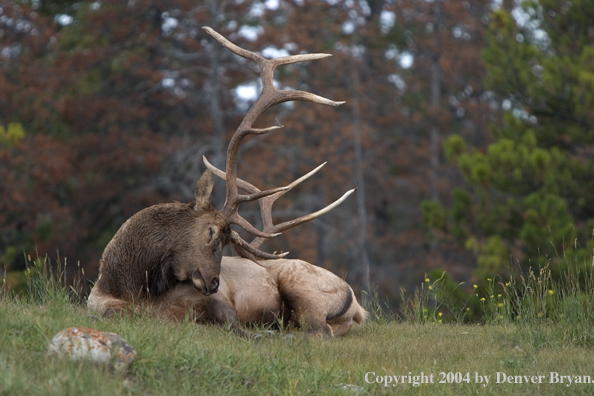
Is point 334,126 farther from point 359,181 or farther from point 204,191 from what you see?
point 204,191

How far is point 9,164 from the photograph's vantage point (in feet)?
56.9

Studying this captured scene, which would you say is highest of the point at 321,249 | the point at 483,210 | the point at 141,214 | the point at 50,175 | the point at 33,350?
the point at 33,350

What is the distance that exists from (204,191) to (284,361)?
6.77 feet

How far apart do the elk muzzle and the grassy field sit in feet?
0.91

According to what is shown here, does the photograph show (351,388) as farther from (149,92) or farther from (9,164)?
(149,92)

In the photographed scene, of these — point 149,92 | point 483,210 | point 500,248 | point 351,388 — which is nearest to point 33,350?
point 351,388

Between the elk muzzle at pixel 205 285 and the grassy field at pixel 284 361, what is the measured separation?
0.28 metres

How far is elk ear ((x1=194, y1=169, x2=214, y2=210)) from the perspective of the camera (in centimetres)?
645

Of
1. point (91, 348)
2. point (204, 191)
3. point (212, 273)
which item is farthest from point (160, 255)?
point (91, 348)

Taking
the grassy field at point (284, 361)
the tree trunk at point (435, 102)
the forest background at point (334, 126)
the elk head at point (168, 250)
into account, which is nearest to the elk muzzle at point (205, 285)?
the elk head at point (168, 250)

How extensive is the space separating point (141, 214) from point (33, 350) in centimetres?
234

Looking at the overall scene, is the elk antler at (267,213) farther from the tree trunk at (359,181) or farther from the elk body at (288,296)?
the tree trunk at (359,181)

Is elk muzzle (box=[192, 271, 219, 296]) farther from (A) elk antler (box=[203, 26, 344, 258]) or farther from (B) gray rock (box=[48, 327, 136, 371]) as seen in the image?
(B) gray rock (box=[48, 327, 136, 371])

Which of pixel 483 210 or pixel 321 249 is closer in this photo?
pixel 483 210
